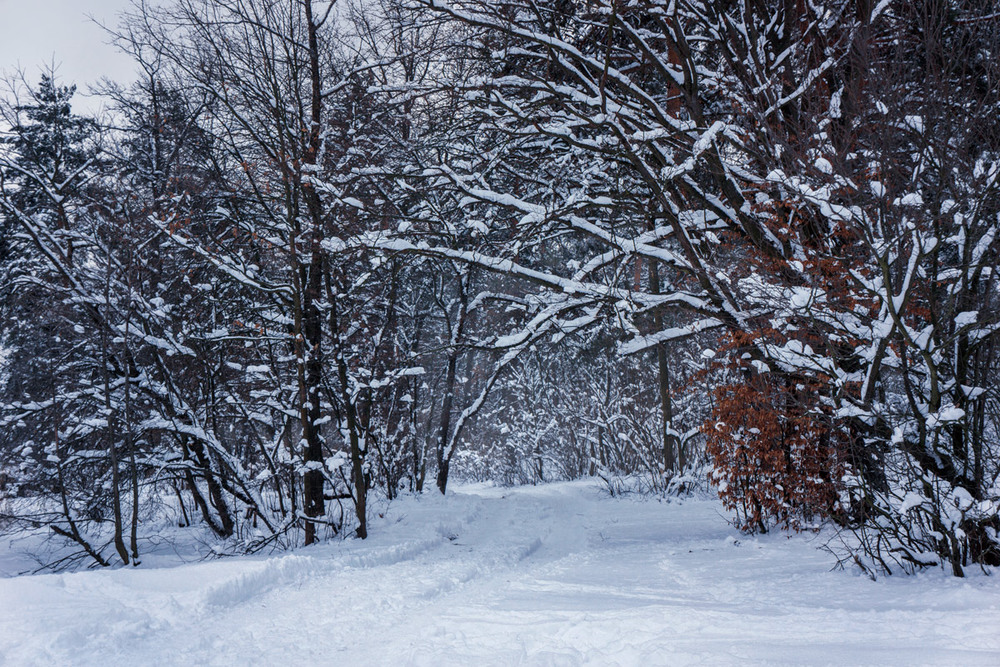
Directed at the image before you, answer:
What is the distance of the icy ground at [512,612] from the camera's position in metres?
3.34

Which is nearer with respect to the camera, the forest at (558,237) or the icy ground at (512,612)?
the icy ground at (512,612)

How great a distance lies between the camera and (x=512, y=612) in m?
4.40

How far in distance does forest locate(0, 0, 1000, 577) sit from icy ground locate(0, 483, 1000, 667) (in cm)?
84

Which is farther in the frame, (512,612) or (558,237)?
(558,237)

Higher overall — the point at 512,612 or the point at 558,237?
the point at 558,237

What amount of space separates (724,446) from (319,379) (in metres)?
5.75

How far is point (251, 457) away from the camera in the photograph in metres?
11.9

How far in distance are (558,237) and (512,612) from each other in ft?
19.8

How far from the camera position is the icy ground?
3336 millimetres

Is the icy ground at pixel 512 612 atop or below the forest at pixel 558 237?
below

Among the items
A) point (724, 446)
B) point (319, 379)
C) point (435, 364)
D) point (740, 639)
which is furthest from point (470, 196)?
point (435, 364)

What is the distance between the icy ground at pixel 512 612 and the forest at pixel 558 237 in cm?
84

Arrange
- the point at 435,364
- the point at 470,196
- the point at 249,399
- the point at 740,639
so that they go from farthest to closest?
1. the point at 435,364
2. the point at 249,399
3. the point at 470,196
4. the point at 740,639

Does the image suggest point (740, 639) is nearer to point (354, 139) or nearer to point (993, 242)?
point (993, 242)
